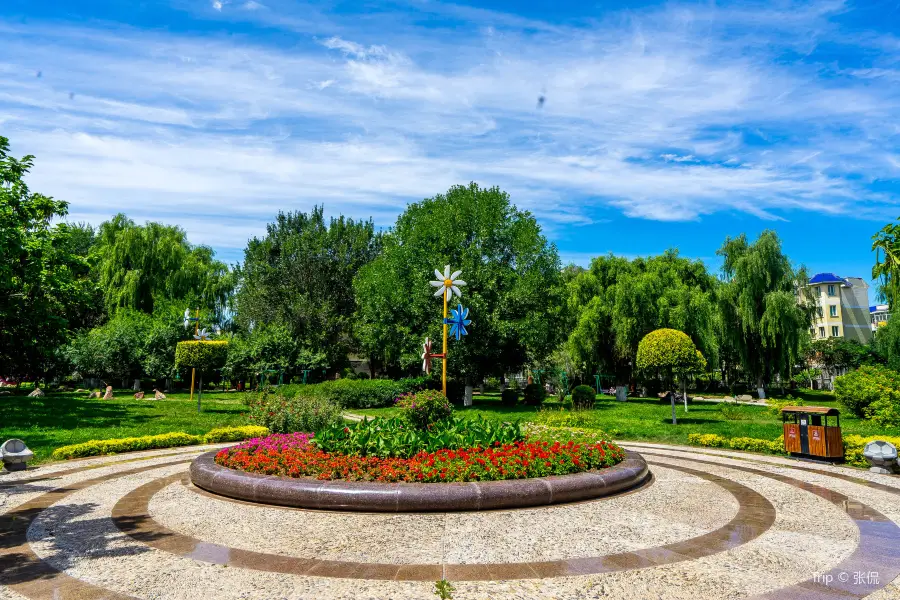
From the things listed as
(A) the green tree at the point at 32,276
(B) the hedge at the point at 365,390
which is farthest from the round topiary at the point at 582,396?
Result: (A) the green tree at the point at 32,276

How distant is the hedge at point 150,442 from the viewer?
12734 millimetres

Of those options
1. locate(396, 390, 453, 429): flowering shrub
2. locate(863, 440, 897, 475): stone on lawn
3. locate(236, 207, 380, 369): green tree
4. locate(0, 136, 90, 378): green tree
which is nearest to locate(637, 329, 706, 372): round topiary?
locate(863, 440, 897, 475): stone on lawn

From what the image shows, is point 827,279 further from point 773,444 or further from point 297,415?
point 297,415

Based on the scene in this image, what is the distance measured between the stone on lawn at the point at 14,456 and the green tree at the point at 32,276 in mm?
8945

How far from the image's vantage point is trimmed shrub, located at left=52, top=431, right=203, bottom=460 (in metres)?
12.7

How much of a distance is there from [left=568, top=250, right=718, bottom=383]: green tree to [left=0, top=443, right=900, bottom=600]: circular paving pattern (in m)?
23.7

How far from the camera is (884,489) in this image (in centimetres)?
943

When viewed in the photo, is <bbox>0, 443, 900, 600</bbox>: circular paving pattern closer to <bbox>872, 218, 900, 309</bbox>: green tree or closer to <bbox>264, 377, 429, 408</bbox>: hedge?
<bbox>872, 218, 900, 309</bbox>: green tree

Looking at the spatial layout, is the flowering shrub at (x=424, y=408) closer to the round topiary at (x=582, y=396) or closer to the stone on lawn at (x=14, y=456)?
the stone on lawn at (x=14, y=456)

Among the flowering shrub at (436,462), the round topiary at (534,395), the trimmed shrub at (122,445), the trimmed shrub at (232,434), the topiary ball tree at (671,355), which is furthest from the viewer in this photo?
the round topiary at (534,395)

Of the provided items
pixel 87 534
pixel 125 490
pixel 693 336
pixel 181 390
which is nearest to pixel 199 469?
pixel 125 490

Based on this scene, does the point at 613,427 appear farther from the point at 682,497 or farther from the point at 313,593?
the point at 313,593

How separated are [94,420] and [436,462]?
15989 millimetres

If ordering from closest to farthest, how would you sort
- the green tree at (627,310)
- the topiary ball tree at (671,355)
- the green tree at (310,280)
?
the topiary ball tree at (671,355), the green tree at (627,310), the green tree at (310,280)
